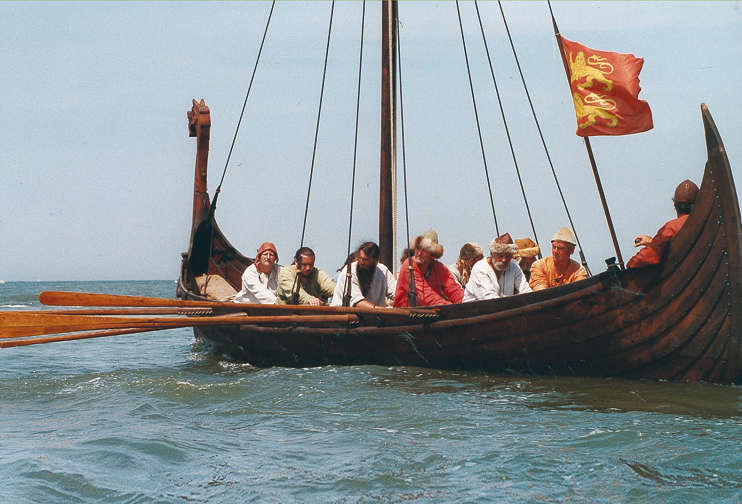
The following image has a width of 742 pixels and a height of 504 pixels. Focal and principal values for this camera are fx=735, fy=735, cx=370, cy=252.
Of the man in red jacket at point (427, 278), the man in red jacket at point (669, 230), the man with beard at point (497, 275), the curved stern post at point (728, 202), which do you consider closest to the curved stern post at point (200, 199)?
the man in red jacket at point (427, 278)

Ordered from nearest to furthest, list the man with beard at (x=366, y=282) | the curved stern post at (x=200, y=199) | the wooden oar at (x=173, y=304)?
the wooden oar at (x=173, y=304) < the man with beard at (x=366, y=282) < the curved stern post at (x=200, y=199)

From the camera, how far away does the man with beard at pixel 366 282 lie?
7.37 metres

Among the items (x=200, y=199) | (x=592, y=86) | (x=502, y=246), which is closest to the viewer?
(x=592, y=86)

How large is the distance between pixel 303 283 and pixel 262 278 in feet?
2.58

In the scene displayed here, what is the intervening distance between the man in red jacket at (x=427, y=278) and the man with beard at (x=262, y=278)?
79.3 inches

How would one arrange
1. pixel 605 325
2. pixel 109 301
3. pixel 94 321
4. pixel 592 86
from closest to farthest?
1. pixel 605 325
2. pixel 592 86
3. pixel 94 321
4. pixel 109 301

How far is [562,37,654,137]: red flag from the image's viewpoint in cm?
610

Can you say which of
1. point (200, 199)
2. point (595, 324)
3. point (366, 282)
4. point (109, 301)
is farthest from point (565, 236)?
point (200, 199)

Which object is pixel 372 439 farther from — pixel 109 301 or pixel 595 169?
pixel 109 301

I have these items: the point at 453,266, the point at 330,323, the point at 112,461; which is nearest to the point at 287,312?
the point at 330,323

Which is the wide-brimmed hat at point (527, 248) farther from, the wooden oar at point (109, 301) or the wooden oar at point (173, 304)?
the wooden oar at point (109, 301)

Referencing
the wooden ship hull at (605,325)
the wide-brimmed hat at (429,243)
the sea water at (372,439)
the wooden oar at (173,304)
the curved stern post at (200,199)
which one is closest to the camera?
the sea water at (372,439)

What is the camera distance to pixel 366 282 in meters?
7.62

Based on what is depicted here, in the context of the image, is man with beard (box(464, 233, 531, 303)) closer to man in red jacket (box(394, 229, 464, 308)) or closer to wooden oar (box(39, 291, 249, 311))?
man in red jacket (box(394, 229, 464, 308))
